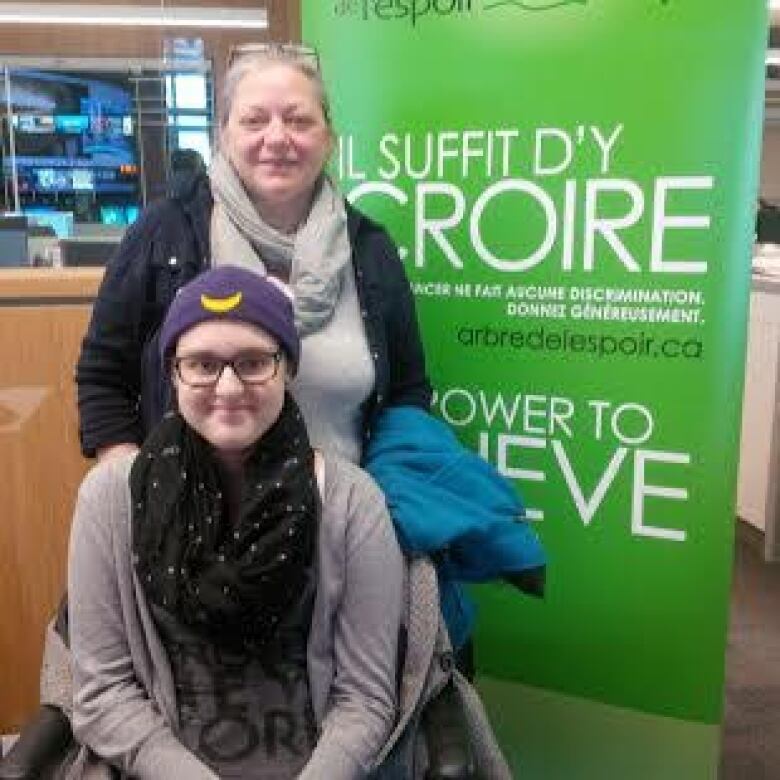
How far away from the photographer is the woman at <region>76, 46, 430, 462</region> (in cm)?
154

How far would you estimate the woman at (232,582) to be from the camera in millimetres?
1295

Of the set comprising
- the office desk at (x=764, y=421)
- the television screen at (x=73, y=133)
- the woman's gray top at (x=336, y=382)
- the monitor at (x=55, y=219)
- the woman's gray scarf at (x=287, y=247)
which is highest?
the television screen at (x=73, y=133)

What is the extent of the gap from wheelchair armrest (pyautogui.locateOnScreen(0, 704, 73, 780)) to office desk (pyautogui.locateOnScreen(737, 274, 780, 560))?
114 inches

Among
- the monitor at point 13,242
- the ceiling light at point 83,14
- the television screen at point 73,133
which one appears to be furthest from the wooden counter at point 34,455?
the television screen at point 73,133

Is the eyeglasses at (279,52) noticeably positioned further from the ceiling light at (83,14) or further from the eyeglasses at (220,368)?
the ceiling light at (83,14)

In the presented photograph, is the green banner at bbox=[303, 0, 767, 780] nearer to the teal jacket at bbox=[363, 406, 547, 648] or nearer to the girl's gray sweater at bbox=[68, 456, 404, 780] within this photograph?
the teal jacket at bbox=[363, 406, 547, 648]

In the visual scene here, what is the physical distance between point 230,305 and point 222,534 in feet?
1.07

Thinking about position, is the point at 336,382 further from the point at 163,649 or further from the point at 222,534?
the point at 163,649

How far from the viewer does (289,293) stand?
1499mm

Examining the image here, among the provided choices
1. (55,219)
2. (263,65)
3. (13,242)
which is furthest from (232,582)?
(55,219)

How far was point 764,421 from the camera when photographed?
3.71 meters

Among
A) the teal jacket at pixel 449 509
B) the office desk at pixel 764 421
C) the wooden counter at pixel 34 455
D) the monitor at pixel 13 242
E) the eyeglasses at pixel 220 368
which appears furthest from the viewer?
the office desk at pixel 764 421

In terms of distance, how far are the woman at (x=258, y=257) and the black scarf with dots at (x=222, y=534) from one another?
0.24 m

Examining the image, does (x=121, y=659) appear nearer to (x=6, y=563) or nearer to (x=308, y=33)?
(x=6, y=563)
